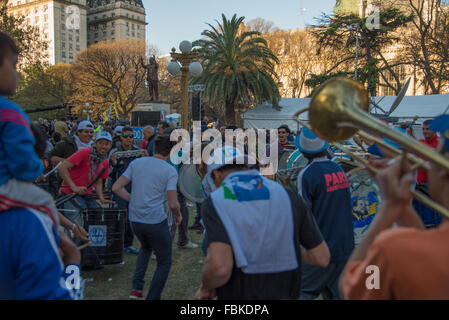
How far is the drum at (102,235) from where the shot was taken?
556 centimetres

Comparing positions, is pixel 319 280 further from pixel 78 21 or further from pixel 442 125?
pixel 78 21

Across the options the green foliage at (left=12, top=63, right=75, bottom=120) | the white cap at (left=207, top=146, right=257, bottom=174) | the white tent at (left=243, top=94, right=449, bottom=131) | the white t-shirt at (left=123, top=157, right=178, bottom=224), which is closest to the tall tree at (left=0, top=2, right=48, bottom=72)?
the white tent at (left=243, top=94, right=449, bottom=131)

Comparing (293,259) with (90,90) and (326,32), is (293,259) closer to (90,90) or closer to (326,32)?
(326,32)

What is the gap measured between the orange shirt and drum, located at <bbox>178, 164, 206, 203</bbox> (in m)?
4.80

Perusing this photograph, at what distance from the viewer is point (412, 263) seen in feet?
3.93

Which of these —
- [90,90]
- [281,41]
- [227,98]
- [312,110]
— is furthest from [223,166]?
[90,90]

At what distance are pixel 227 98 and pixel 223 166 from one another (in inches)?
909

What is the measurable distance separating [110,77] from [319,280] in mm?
50519

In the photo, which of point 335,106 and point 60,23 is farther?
point 60,23

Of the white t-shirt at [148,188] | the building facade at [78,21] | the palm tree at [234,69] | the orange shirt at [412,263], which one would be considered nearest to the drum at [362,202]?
the white t-shirt at [148,188]

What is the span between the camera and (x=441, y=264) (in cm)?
118

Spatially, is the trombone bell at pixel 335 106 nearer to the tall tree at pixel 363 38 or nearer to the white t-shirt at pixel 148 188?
the white t-shirt at pixel 148 188

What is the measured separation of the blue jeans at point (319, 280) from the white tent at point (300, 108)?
528 inches

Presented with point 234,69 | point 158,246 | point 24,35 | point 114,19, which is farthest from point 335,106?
point 114,19
